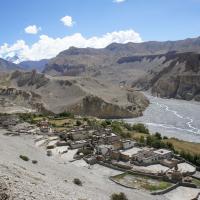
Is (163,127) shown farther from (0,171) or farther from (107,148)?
(0,171)

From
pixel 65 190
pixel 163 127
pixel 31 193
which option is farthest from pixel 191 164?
pixel 163 127

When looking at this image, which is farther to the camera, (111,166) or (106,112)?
(106,112)

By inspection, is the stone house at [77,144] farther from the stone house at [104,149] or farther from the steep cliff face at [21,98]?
the steep cliff face at [21,98]

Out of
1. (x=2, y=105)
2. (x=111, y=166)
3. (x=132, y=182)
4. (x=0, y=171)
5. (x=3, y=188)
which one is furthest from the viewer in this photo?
(x=2, y=105)

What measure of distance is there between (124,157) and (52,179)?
18411 mm

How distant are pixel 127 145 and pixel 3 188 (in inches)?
1352

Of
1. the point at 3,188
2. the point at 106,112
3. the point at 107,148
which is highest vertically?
the point at 3,188

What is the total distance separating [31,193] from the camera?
20172 millimetres

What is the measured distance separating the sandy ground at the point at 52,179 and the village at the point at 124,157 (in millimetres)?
1416

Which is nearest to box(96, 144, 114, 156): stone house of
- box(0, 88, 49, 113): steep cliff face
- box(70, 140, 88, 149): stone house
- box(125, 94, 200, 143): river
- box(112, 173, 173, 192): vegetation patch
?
box(70, 140, 88, 149): stone house

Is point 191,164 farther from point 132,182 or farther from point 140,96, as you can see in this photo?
point 140,96

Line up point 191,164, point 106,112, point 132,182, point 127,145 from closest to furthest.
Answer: point 132,182
point 191,164
point 127,145
point 106,112

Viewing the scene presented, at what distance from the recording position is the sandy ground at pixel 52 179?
21.2 meters

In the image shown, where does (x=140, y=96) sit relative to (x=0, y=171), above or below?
below
